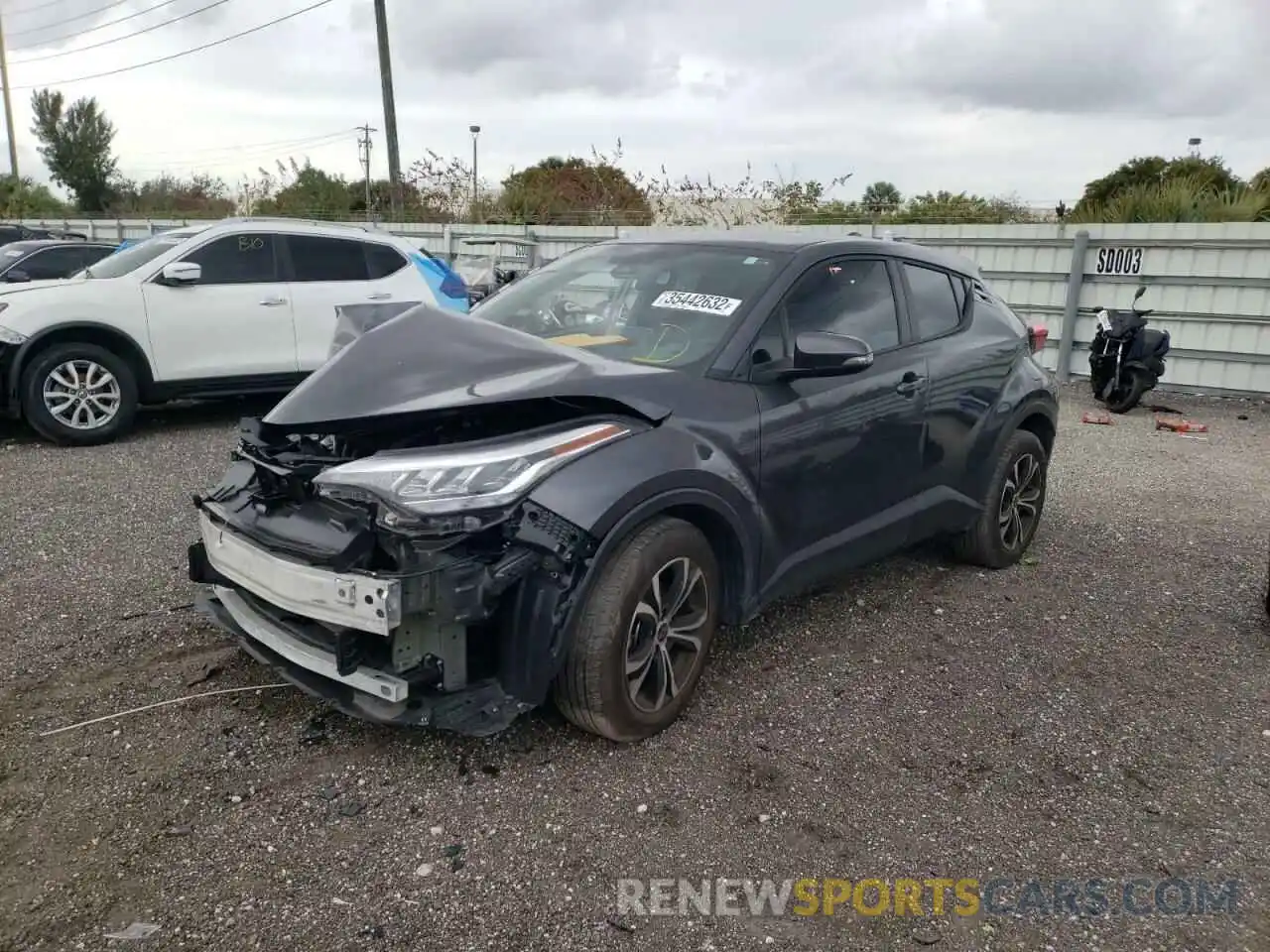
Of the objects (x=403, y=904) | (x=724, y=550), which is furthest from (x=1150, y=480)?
(x=403, y=904)

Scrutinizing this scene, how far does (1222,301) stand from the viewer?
10.2 meters

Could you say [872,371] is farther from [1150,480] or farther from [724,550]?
[1150,480]

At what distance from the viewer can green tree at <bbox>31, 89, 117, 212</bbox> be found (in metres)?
44.2

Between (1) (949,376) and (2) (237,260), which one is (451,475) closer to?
(1) (949,376)

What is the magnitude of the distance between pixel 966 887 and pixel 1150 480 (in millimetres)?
5420

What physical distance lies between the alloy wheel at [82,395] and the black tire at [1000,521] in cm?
625

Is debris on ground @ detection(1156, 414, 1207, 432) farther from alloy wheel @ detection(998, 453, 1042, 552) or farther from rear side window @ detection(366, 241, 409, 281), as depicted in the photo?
rear side window @ detection(366, 241, 409, 281)

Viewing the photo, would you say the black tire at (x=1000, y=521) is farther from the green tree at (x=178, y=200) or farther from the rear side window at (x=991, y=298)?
the green tree at (x=178, y=200)

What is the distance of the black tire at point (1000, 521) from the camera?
15.5 ft

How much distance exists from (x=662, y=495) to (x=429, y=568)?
29.9 inches

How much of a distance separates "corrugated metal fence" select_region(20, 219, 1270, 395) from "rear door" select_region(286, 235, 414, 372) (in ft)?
13.0

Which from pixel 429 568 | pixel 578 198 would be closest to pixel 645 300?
pixel 429 568

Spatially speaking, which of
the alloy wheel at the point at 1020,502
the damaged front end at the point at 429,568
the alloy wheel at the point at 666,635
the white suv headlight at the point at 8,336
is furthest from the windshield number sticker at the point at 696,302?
the white suv headlight at the point at 8,336

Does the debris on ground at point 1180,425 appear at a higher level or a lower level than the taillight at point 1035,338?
lower
